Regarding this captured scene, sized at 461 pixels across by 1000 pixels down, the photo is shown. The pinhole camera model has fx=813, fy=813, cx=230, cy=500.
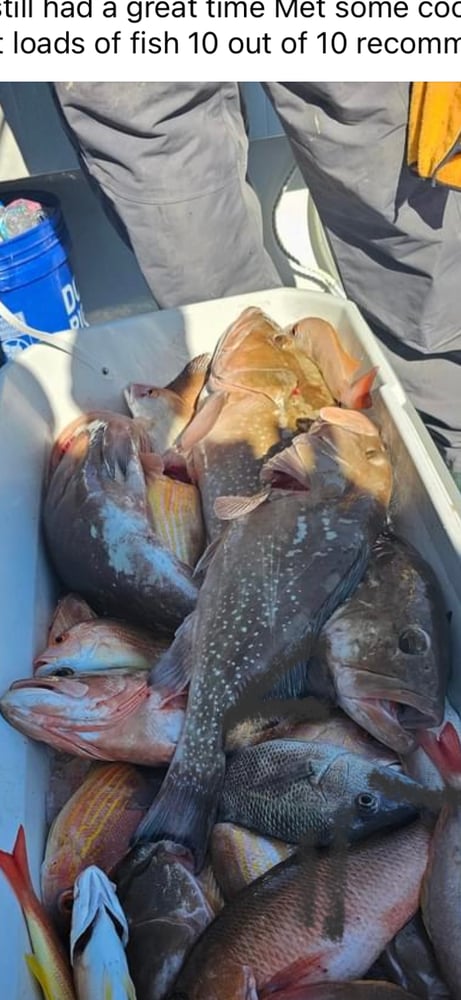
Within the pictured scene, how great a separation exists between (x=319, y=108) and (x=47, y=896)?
175cm

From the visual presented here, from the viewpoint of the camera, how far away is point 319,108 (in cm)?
192

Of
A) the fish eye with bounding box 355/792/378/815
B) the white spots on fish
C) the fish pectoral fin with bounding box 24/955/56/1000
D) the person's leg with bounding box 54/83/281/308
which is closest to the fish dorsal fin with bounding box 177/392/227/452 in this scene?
the white spots on fish

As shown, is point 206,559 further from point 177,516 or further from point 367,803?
point 367,803

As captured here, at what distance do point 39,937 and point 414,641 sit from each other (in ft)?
2.41

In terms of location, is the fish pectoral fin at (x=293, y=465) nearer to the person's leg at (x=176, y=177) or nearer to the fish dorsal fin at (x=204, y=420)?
the fish dorsal fin at (x=204, y=420)

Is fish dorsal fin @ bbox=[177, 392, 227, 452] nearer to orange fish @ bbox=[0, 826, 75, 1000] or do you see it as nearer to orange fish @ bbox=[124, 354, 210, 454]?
orange fish @ bbox=[124, 354, 210, 454]

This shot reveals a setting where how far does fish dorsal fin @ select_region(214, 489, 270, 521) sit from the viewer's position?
1.59 m

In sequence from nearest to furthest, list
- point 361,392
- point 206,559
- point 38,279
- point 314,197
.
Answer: point 206,559, point 361,392, point 314,197, point 38,279

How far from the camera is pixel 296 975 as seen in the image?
3.64 ft

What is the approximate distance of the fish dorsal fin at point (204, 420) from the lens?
187 centimetres

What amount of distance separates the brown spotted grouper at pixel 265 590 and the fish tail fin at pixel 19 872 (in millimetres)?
180

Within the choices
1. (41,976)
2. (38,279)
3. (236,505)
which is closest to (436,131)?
(236,505)

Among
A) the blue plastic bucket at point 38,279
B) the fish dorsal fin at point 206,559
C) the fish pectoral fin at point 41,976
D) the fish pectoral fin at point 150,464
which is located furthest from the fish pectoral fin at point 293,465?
the blue plastic bucket at point 38,279
